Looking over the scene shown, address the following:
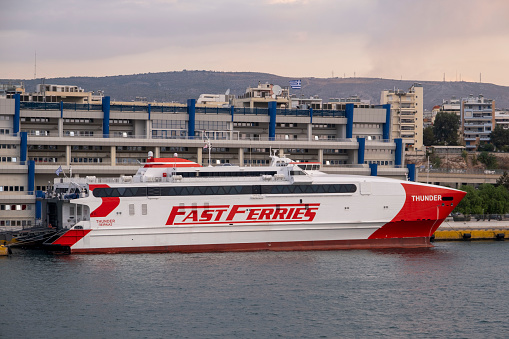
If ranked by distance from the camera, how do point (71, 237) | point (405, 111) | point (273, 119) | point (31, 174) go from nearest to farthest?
point (71, 237) → point (31, 174) → point (273, 119) → point (405, 111)

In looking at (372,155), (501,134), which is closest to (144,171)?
(372,155)

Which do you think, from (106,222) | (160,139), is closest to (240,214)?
(106,222)

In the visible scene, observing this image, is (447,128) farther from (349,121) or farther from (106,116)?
(106,116)

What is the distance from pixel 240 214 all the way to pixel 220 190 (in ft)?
6.78

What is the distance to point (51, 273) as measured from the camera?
47.6m

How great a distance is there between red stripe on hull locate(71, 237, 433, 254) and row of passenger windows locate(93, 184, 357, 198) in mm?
3417

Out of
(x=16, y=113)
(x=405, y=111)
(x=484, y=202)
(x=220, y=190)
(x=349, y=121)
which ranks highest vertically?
Result: (x=405, y=111)

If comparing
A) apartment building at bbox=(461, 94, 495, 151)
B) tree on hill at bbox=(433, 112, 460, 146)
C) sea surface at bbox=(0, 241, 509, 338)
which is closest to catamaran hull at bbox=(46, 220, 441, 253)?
sea surface at bbox=(0, 241, 509, 338)

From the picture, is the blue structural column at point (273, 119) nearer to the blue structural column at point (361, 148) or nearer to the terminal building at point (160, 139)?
the terminal building at point (160, 139)

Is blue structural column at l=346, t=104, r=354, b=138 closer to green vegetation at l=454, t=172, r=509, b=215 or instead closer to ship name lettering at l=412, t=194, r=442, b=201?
green vegetation at l=454, t=172, r=509, b=215

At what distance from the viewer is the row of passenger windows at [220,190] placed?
55750 mm

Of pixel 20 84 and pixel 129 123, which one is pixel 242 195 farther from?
pixel 20 84

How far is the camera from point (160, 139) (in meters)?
71.0

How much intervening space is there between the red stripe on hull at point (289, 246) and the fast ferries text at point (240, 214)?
5.29 ft
